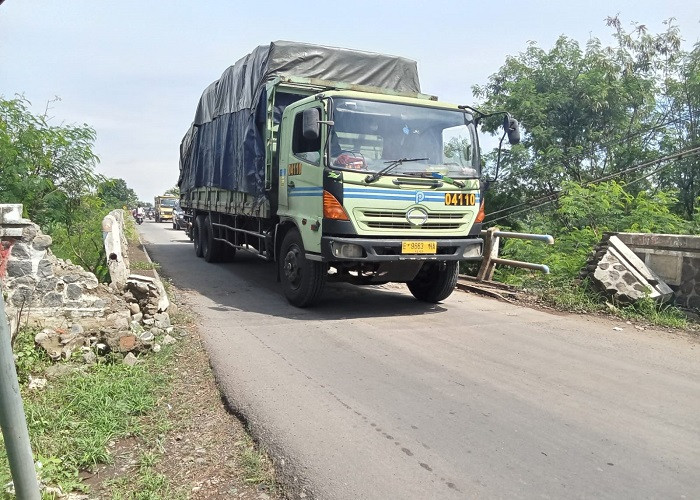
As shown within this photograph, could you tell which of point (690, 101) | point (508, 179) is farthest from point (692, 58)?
point (508, 179)

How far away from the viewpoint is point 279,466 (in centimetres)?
316

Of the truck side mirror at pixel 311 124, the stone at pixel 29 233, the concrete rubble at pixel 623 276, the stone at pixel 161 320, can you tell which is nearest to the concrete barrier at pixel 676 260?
the concrete rubble at pixel 623 276

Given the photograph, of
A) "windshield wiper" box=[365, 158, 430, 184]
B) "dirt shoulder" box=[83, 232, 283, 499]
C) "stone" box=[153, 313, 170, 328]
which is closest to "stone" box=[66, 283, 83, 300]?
"stone" box=[153, 313, 170, 328]

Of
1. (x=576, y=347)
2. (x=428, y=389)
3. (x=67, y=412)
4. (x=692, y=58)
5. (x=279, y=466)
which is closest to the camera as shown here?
(x=279, y=466)

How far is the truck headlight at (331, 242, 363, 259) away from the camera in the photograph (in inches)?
262

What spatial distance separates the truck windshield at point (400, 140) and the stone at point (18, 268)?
3.32 metres

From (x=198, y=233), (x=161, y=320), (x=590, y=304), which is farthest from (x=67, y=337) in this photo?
(x=198, y=233)

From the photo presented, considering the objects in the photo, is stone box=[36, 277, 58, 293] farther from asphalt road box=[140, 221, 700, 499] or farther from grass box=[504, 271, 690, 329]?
grass box=[504, 271, 690, 329]

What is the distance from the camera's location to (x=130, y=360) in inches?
197

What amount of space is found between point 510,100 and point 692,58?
491 centimetres

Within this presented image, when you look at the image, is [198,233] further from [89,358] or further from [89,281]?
[89,358]

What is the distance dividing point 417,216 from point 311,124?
5.48 ft

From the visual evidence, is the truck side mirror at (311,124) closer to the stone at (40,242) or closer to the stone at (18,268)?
the stone at (40,242)

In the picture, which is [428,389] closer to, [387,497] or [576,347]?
[387,497]
